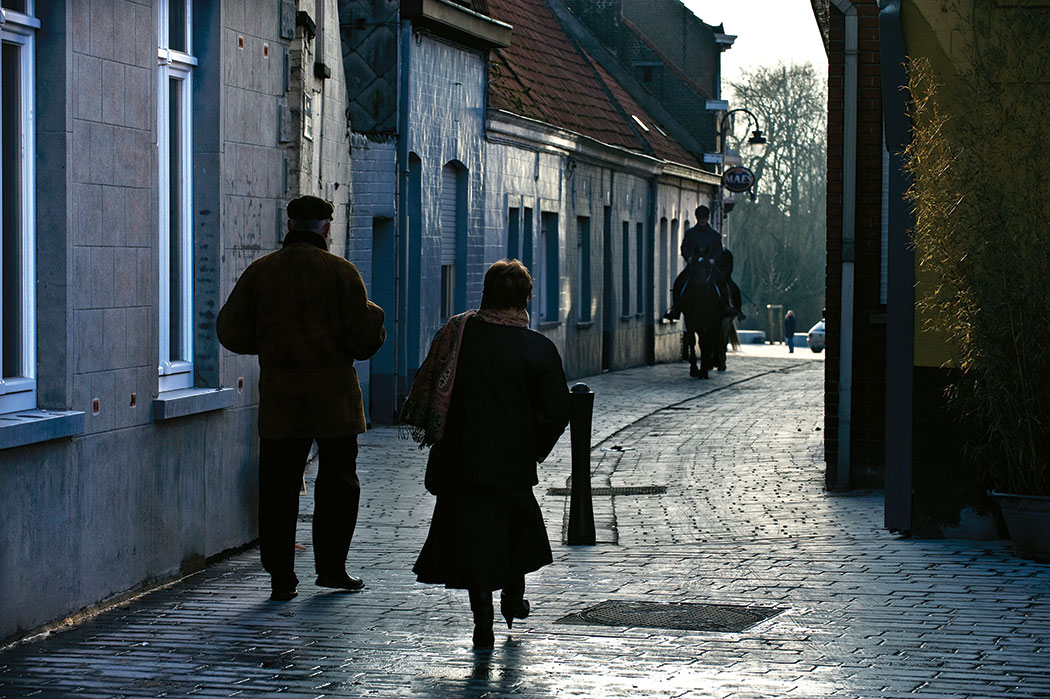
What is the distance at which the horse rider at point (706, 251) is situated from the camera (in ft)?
86.5

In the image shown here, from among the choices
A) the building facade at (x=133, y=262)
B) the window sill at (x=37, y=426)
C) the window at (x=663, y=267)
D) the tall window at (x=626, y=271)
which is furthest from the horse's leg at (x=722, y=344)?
the window sill at (x=37, y=426)

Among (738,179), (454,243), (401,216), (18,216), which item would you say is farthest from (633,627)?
(738,179)

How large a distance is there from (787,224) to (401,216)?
60.8 meters

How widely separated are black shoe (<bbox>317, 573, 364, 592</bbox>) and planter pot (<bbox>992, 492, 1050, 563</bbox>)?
3.66m

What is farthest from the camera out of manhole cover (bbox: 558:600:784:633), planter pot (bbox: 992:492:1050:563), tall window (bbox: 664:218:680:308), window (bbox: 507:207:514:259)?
tall window (bbox: 664:218:680:308)

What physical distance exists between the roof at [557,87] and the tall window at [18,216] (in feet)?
51.2

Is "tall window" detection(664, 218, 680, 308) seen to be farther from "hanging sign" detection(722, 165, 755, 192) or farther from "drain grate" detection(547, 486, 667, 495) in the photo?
"drain grate" detection(547, 486, 667, 495)

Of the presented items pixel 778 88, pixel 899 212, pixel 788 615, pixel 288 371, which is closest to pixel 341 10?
pixel 899 212

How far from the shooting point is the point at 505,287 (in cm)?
753

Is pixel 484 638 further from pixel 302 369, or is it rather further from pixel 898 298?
pixel 898 298

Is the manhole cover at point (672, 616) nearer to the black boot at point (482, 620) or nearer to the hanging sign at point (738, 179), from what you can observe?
the black boot at point (482, 620)

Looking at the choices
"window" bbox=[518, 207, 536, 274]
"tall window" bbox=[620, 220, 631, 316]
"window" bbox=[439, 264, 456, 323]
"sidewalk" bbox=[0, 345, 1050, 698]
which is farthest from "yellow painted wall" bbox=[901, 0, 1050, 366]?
"tall window" bbox=[620, 220, 631, 316]

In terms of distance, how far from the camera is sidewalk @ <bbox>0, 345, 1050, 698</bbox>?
6613 millimetres

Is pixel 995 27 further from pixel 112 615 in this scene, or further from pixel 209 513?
pixel 112 615
